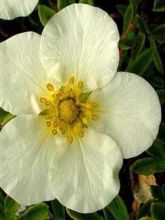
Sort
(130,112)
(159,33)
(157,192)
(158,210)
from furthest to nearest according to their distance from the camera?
(159,33)
(157,192)
(158,210)
(130,112)

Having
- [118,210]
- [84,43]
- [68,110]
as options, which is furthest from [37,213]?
[84,43]

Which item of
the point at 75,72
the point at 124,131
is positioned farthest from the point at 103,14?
the point at 124,131

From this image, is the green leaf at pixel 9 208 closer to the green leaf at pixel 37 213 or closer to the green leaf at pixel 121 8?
the green leaf at pixel 37 213

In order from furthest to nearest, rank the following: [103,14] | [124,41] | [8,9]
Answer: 1. [124,41]
2. [8,9]
3. [103,14]

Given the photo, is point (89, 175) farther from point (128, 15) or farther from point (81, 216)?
point (128, 15)

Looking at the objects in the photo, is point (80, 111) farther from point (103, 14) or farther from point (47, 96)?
point (103, 14)
